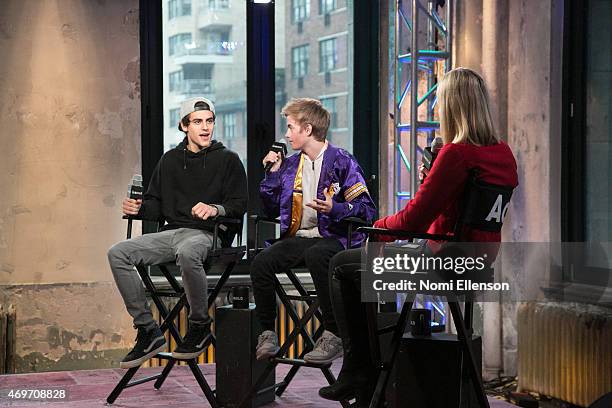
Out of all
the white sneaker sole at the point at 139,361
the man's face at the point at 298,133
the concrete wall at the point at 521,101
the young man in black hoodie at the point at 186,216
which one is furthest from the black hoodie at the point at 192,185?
the concrete wall at the point at 521,101

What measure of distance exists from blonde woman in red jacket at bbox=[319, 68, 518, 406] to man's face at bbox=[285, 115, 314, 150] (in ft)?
3.24

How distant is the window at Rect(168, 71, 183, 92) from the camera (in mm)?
6156

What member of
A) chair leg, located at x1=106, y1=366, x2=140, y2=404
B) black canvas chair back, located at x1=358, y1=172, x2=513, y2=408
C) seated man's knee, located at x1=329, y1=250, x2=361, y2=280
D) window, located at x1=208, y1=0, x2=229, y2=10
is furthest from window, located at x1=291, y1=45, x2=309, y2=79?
black canvas chair back, located at x1=358, y1=172, x2=513, y2=408

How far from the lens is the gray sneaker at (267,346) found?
425cm

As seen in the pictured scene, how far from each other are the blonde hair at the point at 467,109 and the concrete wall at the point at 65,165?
112 inches

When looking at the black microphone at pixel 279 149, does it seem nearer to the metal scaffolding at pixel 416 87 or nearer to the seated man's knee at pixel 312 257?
the seated man's knee at pixel 312 257

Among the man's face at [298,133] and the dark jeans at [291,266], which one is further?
the man's face at [298,133]

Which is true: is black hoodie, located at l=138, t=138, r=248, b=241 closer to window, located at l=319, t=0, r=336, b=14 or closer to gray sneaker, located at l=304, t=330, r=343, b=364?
gray sneaker, located at l=304, t=330, r=343, b=364

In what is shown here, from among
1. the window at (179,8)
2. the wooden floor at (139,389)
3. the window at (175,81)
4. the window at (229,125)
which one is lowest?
the wooden floor at (139,389)

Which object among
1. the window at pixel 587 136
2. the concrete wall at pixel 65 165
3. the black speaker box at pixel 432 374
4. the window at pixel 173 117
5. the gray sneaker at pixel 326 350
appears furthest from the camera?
the window at pixel 173 117

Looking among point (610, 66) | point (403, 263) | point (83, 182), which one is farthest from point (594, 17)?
point (83, 182)

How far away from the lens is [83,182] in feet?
19.1

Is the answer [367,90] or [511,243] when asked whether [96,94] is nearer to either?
[367,90]

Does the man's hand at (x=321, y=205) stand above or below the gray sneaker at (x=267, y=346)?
above
